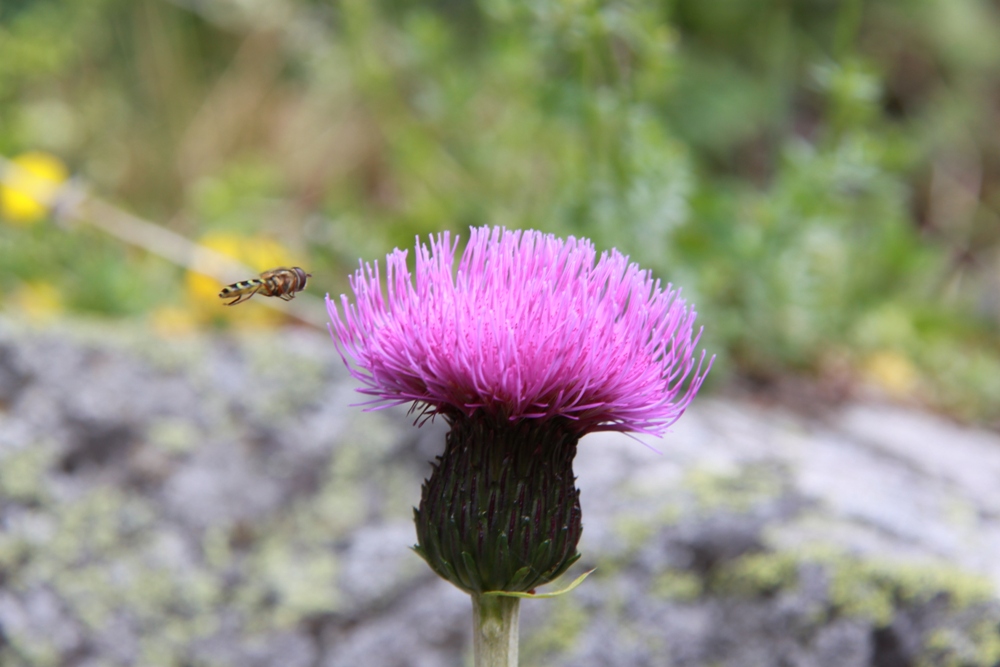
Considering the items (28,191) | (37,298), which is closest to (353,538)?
(37,298)

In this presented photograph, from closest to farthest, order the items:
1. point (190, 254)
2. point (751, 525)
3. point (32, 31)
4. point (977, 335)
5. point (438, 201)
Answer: point (751, 525), point (190, 254), point (438, 201), point (32, 31), point (977, 335)

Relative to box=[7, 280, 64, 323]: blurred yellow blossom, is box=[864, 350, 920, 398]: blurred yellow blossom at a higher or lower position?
lower

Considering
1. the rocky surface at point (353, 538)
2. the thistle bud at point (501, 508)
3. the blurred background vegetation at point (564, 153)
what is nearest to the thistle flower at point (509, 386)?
the thistle bud at point (501, 508)

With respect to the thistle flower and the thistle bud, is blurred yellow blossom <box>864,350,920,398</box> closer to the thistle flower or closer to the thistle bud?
the thistle flower

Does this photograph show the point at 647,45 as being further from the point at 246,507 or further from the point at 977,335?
the point at 977,335

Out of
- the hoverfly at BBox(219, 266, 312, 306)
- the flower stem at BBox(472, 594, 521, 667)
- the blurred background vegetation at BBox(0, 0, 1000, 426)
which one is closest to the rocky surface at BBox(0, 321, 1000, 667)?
the blurred background vegetation at BBox(0, 0, 1000, 426)

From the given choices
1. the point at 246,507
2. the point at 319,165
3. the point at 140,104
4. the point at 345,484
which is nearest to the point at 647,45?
the point at 345,484
